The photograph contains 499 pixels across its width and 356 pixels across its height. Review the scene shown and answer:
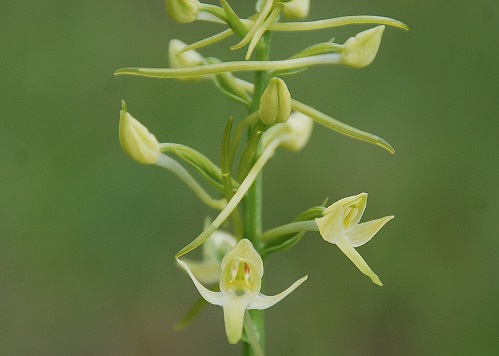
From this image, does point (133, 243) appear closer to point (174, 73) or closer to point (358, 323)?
point (358, 323)

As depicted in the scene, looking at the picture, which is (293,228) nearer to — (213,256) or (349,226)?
(349,226)

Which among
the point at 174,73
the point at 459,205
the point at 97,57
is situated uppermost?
the point at 174,73

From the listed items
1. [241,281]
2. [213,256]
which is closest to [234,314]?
[241,281]

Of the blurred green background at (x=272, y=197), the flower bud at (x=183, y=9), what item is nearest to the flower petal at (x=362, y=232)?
the flower bud at (x=183, y=9)

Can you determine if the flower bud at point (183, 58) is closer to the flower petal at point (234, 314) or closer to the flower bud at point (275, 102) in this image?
the flower bud at point (275, 102)

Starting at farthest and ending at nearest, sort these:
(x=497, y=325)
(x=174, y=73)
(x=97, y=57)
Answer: (x=97, y=57), (x=497, y=325), (x=174, y=73)

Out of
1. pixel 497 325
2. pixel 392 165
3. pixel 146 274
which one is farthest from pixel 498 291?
pixel 146 274

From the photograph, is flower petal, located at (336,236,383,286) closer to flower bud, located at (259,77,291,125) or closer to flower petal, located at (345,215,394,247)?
flower petal, located at (345,215,394,247)
